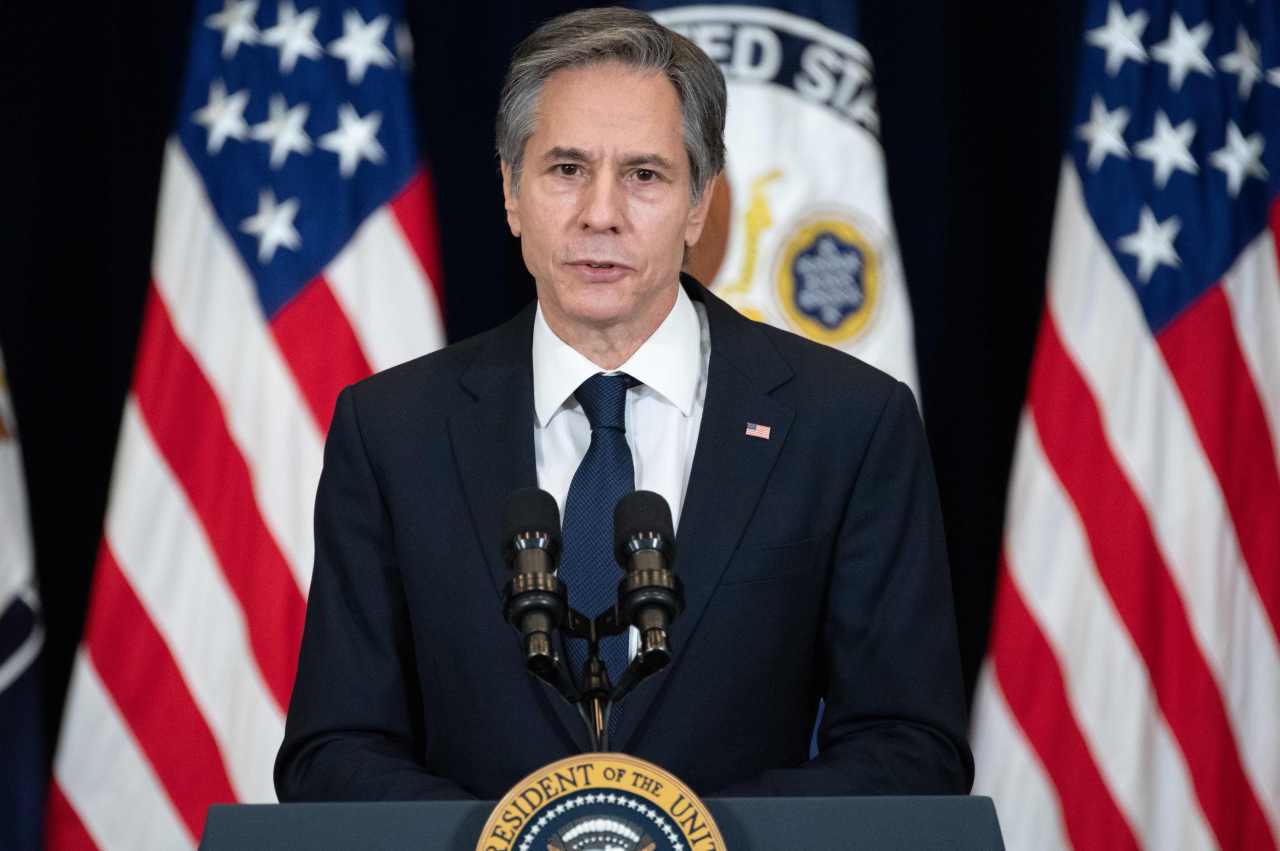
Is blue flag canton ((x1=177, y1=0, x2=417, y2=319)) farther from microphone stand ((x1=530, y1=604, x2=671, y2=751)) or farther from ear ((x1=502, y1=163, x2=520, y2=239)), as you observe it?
microphone stand ((x1=530, y1=604, x2=671, y2=751))

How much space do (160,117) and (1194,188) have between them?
2323mm

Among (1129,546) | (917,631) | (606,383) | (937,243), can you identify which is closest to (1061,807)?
(1129,546)

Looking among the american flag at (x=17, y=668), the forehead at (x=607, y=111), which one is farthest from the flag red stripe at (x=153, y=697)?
the forehead at (x=607, y=111)

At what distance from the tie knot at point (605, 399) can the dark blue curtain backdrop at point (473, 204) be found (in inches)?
64.9

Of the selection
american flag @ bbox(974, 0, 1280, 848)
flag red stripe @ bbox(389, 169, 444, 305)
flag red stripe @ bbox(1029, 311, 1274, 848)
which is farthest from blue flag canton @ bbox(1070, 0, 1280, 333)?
flag red stripe @ bbox(389, 169, 444, 305)

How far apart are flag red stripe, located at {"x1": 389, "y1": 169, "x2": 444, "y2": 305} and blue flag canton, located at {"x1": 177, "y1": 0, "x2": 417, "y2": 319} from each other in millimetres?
25

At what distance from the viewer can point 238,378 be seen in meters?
3.40

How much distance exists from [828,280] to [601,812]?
2.27 m

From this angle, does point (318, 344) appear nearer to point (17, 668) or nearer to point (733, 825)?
point (17, 668)

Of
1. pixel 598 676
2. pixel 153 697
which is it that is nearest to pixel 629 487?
pixel 598 676

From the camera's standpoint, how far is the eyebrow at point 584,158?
1.93m

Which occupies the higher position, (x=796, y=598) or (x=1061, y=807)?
(x=796, y=598)

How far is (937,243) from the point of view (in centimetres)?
354

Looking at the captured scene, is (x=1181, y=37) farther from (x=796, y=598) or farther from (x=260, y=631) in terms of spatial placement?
(x=260, y=631)
